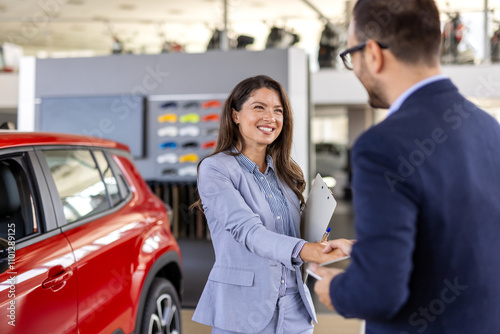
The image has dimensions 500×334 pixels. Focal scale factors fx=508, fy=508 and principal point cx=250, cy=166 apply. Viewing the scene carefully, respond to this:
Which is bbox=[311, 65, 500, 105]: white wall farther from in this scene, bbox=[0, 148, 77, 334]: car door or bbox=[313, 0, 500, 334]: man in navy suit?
bbox=[313, 0, 500, 334]: man in navy suit

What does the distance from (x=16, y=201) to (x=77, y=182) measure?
452 millimetres

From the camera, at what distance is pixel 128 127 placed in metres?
6.97

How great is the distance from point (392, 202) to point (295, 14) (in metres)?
13.8

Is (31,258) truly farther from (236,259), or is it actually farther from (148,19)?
(148,19)

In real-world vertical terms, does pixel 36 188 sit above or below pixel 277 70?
below

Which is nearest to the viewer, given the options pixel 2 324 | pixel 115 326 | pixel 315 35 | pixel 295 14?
pixel 2 324

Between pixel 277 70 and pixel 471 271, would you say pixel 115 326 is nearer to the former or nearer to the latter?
pixel 471 271

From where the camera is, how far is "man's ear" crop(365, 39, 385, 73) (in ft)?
3.62

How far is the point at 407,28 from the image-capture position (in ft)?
3.53

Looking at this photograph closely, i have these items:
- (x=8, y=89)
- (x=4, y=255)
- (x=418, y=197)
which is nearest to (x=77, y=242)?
(x=4, y=255)

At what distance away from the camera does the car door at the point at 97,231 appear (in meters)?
2.14

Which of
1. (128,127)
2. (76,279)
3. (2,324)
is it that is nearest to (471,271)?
(2,324)

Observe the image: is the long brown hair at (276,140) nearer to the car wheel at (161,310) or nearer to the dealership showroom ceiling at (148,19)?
the car wheel at (161,310)

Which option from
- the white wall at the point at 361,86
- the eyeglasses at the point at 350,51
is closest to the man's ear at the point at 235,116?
the eyeglasses at the point at 350,51
